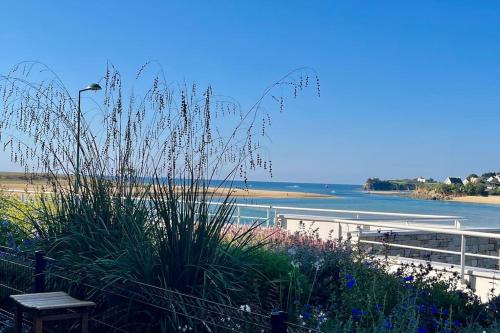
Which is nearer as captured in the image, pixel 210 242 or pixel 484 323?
pixel 210 242

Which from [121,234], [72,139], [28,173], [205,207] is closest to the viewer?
[205,207]

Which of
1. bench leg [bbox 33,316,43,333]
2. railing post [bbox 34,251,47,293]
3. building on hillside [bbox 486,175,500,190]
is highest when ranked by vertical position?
building on hillside [bbox 486,175,500,190]

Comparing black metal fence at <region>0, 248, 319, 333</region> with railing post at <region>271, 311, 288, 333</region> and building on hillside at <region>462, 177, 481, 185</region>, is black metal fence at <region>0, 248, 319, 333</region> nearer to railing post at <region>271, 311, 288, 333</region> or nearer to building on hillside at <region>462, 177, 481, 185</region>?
railing post at <region>271, 311, 288, 333</region>

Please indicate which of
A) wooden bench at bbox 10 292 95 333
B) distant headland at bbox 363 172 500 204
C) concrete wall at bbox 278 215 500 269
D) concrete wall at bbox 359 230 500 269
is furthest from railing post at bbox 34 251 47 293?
distant headland at bbox 363 172 500 204

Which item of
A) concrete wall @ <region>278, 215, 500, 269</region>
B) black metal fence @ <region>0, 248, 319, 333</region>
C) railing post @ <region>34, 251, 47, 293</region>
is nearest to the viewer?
black metal fence @ <region>0, 248, 319, 333</region>

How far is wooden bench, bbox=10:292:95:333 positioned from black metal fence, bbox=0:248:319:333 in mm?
230

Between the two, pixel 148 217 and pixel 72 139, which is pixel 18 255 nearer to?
pixel 72 139

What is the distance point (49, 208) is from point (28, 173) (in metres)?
1.04

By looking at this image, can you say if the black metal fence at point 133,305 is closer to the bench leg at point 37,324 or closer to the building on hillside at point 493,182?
the bench leg at point 37,324

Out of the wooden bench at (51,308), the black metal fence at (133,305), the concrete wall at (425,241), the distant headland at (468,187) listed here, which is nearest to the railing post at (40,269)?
the black metal fence at (133,305)

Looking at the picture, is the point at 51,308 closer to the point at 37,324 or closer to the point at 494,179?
the point at 37,324

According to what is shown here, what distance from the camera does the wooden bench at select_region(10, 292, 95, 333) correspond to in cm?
375

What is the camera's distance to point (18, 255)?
5547 mm

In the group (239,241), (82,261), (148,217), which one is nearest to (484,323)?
(239,241)
